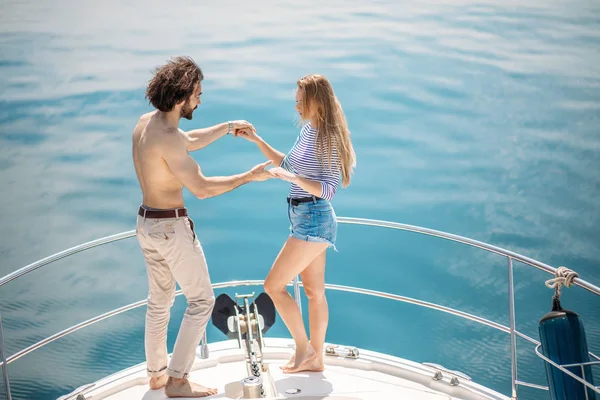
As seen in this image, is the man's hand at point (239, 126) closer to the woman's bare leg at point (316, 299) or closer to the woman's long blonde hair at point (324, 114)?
the woman's long blonde hair at point (324, 114)

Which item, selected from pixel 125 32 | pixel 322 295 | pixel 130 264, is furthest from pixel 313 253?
pixel 125 32

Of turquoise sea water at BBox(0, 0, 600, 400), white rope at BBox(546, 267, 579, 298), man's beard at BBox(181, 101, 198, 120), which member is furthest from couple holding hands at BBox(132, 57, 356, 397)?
turquoise sea water at BBox(0, 0, 600, 400)

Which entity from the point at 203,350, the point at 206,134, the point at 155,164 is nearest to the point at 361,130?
the point at 203,350

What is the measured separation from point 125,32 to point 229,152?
355 cm

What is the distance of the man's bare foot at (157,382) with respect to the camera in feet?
10.1

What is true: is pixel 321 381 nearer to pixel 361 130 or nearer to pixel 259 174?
pixel 259 174

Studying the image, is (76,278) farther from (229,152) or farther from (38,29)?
(38,29)

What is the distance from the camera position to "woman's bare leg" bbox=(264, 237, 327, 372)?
9.86ft

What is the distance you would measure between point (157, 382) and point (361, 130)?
1209 centimetres

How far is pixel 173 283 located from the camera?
297 centimetres

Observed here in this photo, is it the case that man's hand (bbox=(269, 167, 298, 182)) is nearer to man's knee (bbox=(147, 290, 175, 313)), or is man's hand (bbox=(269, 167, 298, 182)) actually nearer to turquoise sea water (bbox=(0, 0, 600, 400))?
man's knee (bbox=(147, 290, 175, 313))

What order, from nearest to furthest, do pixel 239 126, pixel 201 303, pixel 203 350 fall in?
pixel 201 303, pixel 239 126, pixel 203 350

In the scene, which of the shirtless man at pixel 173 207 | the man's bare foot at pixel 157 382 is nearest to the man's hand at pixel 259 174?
the shirtless man at pixel 173 207

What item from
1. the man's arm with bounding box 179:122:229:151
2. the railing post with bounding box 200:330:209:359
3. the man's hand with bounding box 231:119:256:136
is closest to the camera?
the man's arm with bounding box 179:122:229:151
